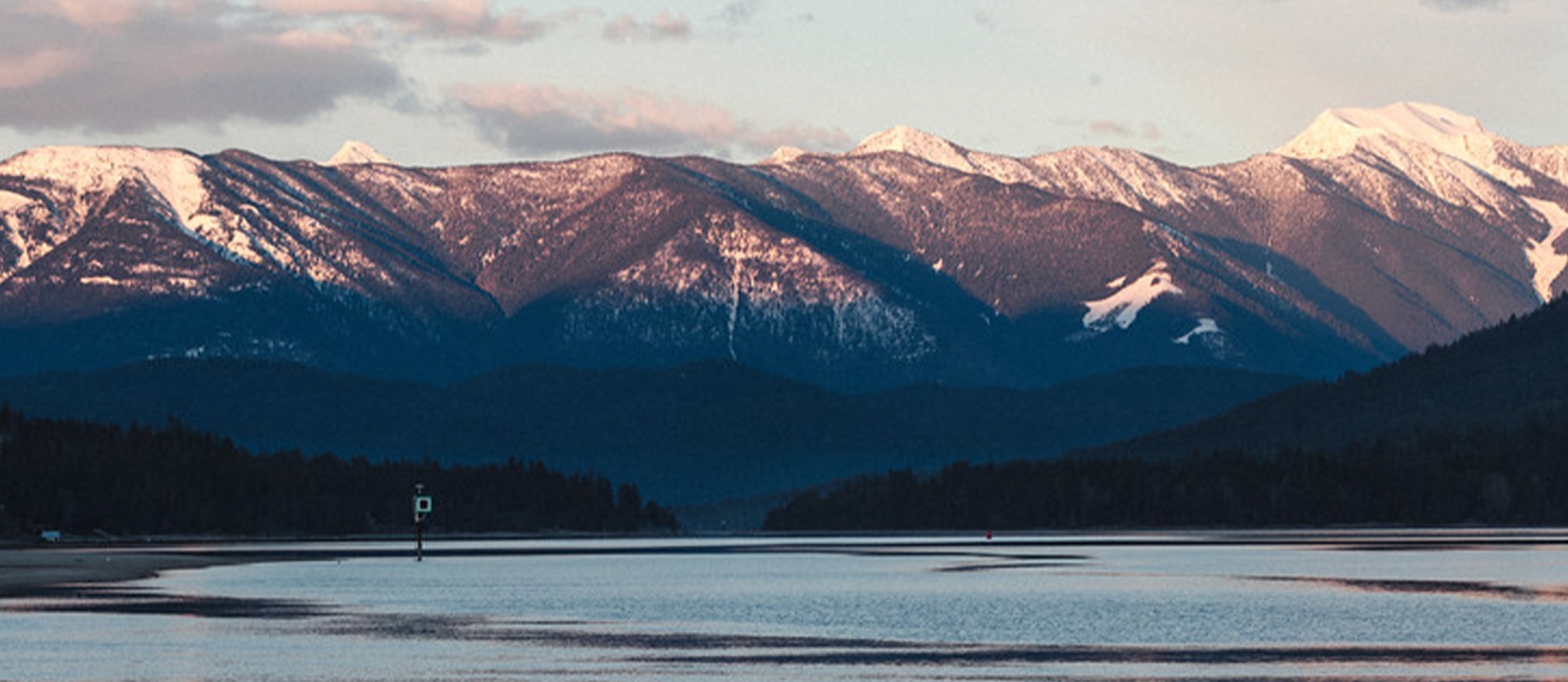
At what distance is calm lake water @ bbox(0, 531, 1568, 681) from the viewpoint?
8319 centimetres

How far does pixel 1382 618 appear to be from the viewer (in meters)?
105

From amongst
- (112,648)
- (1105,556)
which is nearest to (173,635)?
(112,648)

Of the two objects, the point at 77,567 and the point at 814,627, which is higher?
the point at 77,567

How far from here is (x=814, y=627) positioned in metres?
104

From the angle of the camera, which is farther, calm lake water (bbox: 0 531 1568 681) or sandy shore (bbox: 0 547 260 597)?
sandy shore (bbox: 0 547 260 597)

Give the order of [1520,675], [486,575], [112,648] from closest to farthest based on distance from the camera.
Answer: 1. [1520,675]
2. [112,648]
3. [486,575]

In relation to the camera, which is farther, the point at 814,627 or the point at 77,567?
the point at 77,567

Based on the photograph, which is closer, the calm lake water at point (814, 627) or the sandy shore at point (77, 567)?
the calm lake water at point (814, 627)

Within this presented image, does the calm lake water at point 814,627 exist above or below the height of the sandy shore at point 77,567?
below

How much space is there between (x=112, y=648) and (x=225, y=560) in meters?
98.9

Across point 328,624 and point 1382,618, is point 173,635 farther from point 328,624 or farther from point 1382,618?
point 1382,618

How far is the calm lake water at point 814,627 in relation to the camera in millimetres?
83188

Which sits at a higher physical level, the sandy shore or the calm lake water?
the sandy shore

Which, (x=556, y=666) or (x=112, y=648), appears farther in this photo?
(x=112, y=648)
